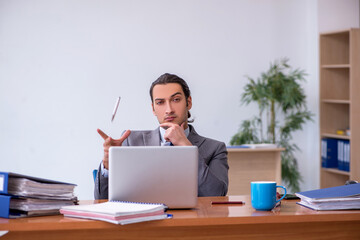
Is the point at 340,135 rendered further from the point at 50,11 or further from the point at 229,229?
the point at 229,229

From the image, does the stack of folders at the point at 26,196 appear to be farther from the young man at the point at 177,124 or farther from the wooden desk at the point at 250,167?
the wooden desk at the point at 250,167

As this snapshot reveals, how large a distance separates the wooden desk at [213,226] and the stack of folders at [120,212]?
0.03 meters

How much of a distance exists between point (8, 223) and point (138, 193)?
20.3 inches

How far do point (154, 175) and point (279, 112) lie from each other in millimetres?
4379

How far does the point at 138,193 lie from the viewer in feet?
7.34

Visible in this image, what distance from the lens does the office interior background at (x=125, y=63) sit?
5.74 metres

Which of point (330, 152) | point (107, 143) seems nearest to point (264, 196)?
point (107, 143)

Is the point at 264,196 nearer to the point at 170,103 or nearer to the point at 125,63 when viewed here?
the point at 170,103

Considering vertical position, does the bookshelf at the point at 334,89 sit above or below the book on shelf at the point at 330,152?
above

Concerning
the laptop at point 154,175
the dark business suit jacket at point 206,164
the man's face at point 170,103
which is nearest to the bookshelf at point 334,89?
the dark business suit jacket at point 206,164

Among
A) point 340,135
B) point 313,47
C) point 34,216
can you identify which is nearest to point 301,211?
point 34,216

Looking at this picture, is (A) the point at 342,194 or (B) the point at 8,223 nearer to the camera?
(B) the point at 8,223

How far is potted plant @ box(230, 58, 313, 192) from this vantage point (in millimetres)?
5922

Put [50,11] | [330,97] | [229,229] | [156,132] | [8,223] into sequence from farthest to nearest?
[330,97]
[50,11]
[156,132]
[229,229]
[8,223]
